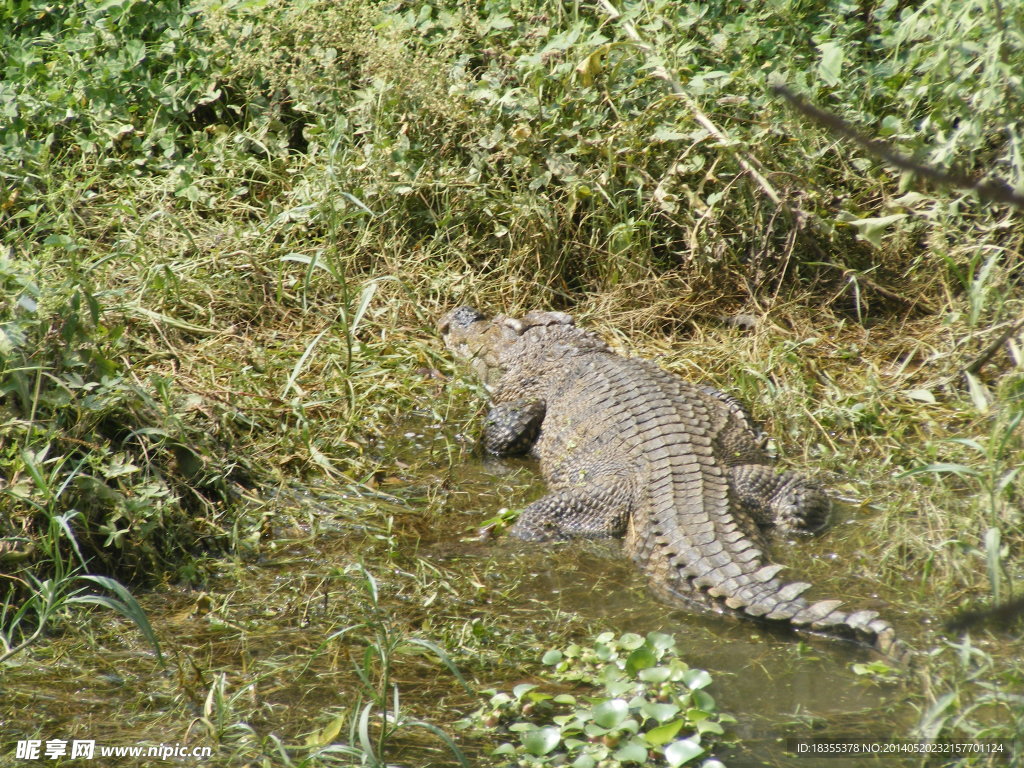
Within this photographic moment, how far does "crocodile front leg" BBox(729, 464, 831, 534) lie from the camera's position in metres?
3.88

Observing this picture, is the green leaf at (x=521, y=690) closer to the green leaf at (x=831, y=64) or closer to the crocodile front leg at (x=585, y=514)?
the crocodile front leg at (x=585, y=514)

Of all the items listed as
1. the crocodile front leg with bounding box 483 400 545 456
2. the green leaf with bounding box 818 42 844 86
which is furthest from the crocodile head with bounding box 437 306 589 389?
the green leaf with bounding box 818 42 844 86

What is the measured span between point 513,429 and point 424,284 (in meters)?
1.33

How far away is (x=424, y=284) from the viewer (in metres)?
5.65

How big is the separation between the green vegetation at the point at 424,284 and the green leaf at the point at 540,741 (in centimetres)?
21

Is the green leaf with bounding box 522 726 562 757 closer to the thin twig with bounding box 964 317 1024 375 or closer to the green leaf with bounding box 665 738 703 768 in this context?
the green leaf with bounding box 665 738 703 768

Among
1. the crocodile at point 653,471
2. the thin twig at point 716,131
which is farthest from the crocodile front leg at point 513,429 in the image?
the thin twig at point 716,131

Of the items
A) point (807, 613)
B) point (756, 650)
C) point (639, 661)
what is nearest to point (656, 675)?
point (639, 661)

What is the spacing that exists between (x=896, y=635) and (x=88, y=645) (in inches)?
108

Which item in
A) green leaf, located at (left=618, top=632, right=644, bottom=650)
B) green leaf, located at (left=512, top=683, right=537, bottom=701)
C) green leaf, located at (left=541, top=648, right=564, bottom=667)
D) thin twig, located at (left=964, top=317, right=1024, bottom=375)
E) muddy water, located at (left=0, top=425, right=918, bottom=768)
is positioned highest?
thin twig, located at (left=964, top=317, right=1024, bottom=375)

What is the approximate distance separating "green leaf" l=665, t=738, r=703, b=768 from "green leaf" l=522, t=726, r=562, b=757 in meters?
0.31

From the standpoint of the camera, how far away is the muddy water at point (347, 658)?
9.10 feet

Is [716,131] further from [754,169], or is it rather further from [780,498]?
[780,498]

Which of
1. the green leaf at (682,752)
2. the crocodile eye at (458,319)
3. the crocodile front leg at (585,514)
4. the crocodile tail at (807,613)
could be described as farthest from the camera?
the crocodile eye at (458,319)
